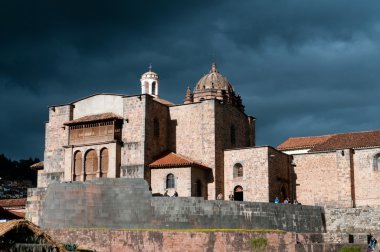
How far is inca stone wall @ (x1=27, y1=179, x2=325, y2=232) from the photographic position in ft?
112

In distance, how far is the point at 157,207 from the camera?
114 feet

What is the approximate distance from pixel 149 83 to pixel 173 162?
48.2 ft

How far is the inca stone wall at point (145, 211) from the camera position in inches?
1342

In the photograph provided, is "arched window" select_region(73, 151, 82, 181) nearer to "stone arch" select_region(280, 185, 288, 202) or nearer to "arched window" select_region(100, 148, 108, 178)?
"arched window" select_region(100, 148, 108, 178)

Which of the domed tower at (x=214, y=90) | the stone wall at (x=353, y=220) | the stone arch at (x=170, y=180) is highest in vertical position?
the domed tower at (x=214, y=90)

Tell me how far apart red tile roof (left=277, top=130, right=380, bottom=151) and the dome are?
24.8 feet

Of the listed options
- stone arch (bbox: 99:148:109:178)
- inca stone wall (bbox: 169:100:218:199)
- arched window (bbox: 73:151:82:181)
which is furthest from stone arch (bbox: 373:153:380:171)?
arched window (bbox: 73:151:82:181)

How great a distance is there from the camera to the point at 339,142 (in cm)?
4444

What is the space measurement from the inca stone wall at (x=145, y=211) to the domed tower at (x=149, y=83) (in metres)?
18.4

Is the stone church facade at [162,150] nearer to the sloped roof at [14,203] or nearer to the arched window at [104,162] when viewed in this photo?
the arched window at [104,162]

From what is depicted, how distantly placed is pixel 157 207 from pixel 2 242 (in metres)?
12.5

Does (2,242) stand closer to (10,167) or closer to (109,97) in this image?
(109,97)

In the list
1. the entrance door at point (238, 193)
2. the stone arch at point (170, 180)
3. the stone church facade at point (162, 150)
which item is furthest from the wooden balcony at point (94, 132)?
the entrance door at point (238, 193)

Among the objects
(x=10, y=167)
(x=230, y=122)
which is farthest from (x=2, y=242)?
(x=10, y=167)
